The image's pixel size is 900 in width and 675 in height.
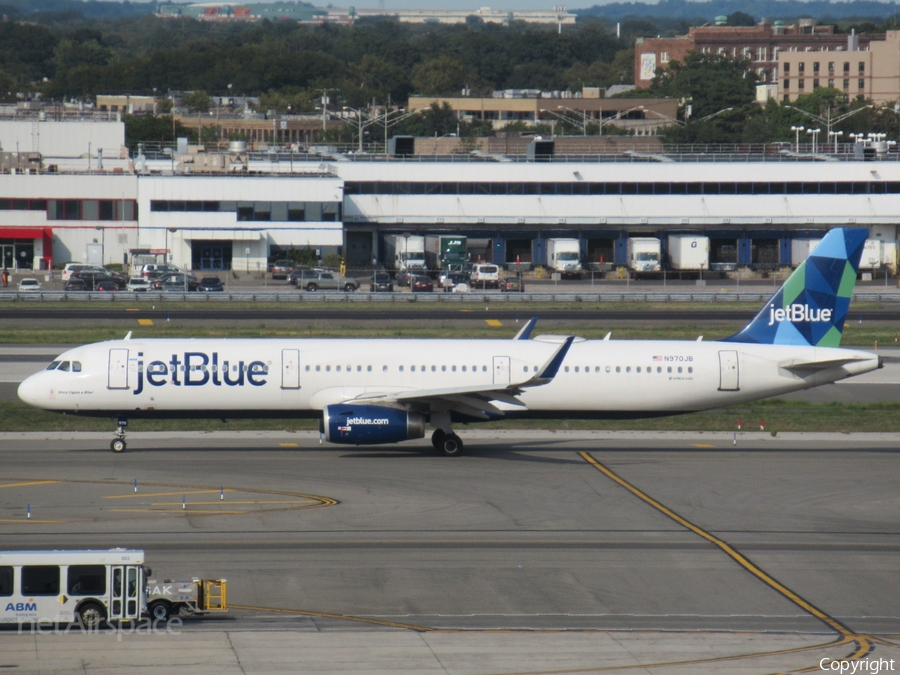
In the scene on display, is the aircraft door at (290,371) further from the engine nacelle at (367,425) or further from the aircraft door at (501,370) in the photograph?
the aircraft door at (501,370)

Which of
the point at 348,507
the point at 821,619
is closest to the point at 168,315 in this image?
the point at 348,507

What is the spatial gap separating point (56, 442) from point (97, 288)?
54.6 meters

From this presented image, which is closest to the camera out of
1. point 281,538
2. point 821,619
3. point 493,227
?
point 821,619

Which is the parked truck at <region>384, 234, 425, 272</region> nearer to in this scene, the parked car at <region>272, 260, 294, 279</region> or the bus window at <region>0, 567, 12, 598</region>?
the parked car at <region>272, 260, 294, 279</region>

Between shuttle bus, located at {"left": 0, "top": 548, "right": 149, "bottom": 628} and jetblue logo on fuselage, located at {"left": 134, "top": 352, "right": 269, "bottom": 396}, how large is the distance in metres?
17.2

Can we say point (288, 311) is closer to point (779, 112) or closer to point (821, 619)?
point (821, 619)

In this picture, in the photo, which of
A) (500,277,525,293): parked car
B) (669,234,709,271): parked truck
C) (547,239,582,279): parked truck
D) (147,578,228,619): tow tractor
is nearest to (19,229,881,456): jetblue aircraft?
(147,578,228,619): tow tractor

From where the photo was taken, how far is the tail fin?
41500mm

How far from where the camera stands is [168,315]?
72.6 metres

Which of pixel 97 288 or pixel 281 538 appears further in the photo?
pixel 97 288

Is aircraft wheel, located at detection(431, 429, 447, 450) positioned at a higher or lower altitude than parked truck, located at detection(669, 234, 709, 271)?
lower

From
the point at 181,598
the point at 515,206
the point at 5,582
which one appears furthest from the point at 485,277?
the point at 5,582

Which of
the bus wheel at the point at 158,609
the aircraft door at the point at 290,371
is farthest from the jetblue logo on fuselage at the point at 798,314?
the bus wheel at the point at 158,609

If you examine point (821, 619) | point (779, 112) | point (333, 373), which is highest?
point (779, 112)
